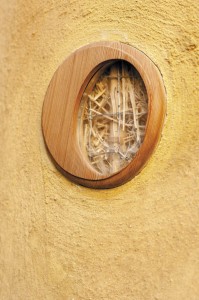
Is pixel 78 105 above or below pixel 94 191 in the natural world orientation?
above

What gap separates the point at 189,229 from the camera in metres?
2.11

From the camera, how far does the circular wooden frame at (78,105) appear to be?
7.33 ft

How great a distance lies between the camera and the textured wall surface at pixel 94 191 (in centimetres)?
216

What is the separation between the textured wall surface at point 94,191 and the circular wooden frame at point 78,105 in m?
0.04

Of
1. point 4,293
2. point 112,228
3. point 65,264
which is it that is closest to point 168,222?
point 112,228

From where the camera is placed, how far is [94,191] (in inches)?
95.2

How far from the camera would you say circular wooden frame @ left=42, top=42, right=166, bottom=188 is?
2.24 meters

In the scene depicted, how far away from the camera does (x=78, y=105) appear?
8.17ft

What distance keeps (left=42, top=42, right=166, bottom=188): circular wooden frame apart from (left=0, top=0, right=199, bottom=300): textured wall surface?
0.04 m

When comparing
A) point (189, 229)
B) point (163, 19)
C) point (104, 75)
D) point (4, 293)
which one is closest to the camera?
point (189, 229)

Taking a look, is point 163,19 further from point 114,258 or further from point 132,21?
point 114,258

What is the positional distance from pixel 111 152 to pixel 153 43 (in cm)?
45

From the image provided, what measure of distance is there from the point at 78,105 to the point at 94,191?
1.17ft

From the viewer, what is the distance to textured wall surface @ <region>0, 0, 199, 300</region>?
216 cm
